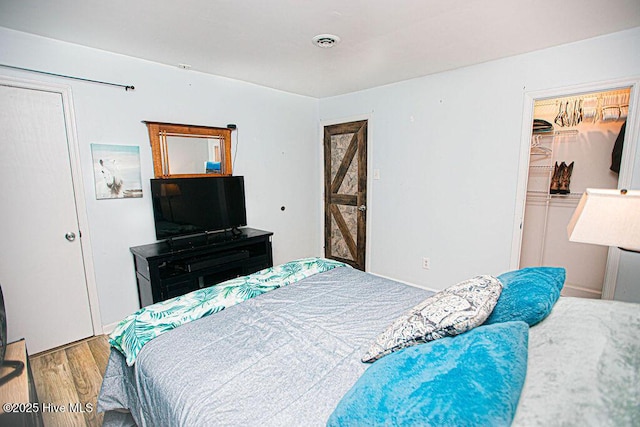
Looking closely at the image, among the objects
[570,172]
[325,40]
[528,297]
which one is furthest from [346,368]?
[570,172]

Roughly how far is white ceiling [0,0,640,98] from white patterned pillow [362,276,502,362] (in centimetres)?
172

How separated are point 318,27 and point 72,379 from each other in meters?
3.10

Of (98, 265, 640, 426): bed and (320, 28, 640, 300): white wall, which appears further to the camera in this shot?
(320, 28, 640, 300): white wall

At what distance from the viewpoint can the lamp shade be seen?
3.76 feet

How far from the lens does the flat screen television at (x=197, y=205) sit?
9.36 feet

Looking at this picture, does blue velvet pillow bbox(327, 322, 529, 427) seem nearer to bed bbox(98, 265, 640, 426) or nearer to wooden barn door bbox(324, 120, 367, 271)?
bed bbox(98, 265, 640, 426)

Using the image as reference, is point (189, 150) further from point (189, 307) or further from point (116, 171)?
point (189, 307)

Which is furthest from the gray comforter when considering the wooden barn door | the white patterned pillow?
the wooden barn door

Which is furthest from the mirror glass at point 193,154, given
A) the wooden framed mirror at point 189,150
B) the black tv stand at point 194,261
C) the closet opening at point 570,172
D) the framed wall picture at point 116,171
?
the closet opening at point 570,172

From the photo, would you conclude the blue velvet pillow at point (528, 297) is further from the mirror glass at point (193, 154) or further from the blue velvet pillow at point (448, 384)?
the mirror glass at point (193, 154)

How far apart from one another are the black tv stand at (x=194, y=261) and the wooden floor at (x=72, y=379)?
54 centimetres

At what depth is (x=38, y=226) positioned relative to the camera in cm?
242

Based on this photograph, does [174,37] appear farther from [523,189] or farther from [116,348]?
[523,189]

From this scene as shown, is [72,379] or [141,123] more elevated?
[141,123]
